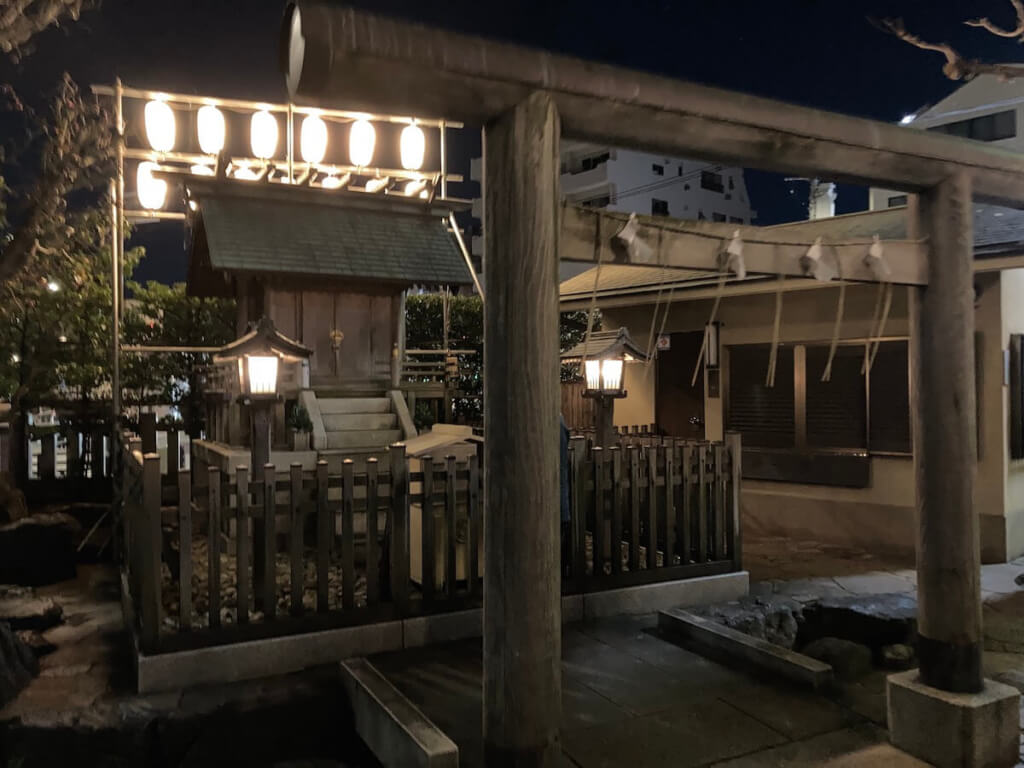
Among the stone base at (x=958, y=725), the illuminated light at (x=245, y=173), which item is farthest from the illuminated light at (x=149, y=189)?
the stone base at (x=958, y=725)

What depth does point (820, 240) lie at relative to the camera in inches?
184

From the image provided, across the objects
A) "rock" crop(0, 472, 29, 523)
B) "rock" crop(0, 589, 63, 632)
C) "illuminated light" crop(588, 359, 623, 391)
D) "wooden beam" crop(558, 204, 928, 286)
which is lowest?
"rock" crop(0, 589, 63, 632)

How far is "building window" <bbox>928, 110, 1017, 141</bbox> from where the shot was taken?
21375 mm

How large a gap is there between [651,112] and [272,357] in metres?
5.59

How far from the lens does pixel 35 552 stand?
9.45 metres

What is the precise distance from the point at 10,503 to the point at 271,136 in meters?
7.56

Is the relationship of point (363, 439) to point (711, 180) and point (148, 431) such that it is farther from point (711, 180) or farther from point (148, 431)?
point (711, 180)

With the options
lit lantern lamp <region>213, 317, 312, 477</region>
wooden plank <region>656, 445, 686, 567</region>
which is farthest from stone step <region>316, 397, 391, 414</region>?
wooden plank <region>656, 445, 686, 567</region>

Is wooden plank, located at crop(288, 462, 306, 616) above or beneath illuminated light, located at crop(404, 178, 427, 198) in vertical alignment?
beneath

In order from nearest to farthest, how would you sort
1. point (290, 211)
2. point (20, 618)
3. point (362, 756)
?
point (362, 756) → point (20, 618) → point (290, 211)

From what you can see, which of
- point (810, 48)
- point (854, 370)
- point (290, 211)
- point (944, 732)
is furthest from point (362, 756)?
point (810, 48)

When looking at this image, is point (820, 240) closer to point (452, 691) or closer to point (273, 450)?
point (452, 691)

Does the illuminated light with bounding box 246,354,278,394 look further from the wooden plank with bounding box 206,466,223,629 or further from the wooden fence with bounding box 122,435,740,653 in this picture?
the wooden plank with bounding box 206,466,223,629

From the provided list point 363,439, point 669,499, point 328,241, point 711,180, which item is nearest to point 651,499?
point 669,499
